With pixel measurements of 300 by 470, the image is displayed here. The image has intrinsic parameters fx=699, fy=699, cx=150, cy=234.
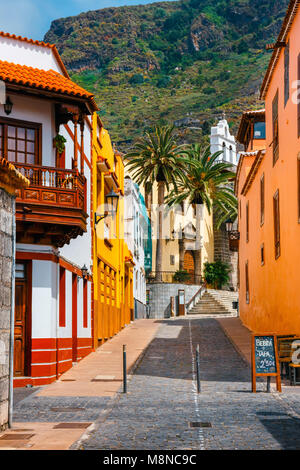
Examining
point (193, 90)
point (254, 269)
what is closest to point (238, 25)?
point (193, 90)

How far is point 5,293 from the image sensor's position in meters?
10.5

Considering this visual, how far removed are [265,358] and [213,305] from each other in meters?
35.9

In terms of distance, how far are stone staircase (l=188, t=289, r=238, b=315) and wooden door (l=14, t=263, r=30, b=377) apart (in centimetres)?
3203

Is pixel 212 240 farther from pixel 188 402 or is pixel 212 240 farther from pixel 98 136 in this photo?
pixel 188 402

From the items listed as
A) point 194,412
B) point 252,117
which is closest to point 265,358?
point 194,412

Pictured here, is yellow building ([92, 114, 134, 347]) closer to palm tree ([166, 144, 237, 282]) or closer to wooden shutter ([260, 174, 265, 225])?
wooden shutter ([260, 174, 265, 225])

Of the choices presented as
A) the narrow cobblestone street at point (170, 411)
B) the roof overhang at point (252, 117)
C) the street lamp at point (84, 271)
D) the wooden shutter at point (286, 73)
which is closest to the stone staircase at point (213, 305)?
the roof overhang at point (252, 117)

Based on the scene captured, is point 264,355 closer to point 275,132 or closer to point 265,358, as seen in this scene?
point 265,358

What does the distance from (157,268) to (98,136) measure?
28.9 metres

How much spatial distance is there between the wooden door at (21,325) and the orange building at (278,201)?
711 centimetres

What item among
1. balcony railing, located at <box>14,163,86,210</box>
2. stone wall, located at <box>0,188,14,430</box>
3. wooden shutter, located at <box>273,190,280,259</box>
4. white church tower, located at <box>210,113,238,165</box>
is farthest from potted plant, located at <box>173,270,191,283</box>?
stone wall, located at <box>0,188,14,430</box>

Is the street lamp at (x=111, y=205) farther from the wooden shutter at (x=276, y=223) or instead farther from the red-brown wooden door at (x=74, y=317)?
the wooden shutter at (x=276, y=223)

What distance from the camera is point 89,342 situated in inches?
925

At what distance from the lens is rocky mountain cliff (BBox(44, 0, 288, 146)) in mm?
129875
